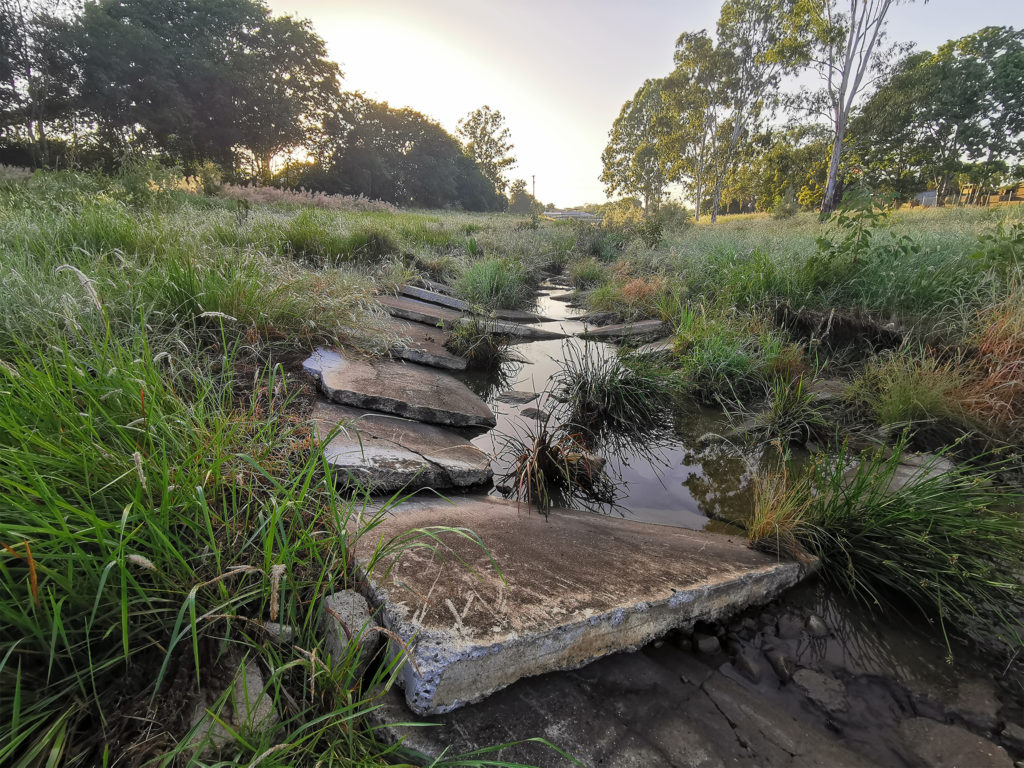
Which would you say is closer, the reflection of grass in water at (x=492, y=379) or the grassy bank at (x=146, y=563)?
the grassy bank at (x=146, y=563)

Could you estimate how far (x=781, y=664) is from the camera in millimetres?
1263

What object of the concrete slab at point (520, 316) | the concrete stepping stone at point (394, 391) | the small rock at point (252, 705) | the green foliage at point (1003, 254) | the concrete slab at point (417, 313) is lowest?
the small rock at point (252, 705)

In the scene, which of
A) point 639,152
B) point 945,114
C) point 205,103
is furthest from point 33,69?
point 945,114

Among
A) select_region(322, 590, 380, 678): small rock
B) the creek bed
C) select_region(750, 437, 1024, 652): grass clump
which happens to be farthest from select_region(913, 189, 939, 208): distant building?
select_region(322, 590, 380, 678): small rock

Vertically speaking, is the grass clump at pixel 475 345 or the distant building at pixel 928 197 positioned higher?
the distant building at pixel 928 197

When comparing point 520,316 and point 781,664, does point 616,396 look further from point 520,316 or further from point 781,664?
point 520,316

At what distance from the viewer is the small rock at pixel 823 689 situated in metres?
1.15

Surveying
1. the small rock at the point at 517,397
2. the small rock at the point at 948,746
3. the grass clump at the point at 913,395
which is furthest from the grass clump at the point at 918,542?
the small rock at the point at 517,397

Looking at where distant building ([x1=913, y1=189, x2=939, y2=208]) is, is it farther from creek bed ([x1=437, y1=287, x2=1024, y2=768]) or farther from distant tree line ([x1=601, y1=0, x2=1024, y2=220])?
creek bed ([x1=437, y1=287, x2=1024, y2=768])

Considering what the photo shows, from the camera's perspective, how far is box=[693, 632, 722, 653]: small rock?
1.30 meters

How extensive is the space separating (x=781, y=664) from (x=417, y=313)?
12.7 ft

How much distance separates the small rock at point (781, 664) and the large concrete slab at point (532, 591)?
16 cm

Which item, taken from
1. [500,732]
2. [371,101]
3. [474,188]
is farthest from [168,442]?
[474,188]

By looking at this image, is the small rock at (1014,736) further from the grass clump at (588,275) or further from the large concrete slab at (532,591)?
the grass clump at (588,275)
